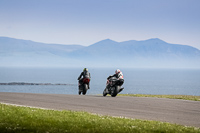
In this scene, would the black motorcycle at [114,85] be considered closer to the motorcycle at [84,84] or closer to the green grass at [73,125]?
the motorcycle at [84,84]

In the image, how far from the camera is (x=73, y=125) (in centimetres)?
1171

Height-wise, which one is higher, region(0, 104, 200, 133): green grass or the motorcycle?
the motorcycle

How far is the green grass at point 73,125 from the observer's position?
429 inches

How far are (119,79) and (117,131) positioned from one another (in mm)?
15666

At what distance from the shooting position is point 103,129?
11.2 meters

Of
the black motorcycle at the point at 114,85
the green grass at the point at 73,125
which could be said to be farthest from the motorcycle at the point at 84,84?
the green grass at the point at 73,125

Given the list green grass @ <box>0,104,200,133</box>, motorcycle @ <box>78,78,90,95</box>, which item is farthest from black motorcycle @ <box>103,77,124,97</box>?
green grass @ <box>0,104,200,133</box>

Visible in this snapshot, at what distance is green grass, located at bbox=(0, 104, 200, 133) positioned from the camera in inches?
429

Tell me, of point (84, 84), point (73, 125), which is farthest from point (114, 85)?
point (73, 125)

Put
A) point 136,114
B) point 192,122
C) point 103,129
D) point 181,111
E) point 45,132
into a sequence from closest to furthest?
point 45,132, point 103,129, point 192,122, point 136,114, point 181,111

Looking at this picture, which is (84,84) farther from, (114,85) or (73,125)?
(73,125)

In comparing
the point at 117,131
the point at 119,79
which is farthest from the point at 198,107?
the point at 117,131

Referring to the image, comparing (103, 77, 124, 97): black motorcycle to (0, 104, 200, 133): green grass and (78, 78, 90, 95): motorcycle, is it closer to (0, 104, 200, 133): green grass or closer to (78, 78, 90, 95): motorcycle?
(78, 78, 90, 95): motorcycle

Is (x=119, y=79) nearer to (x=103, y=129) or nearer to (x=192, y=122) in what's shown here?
(x=192, y=122)
